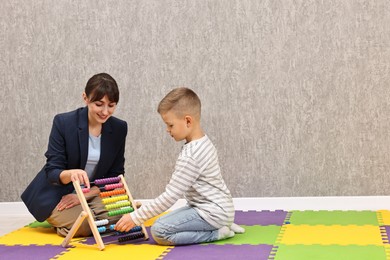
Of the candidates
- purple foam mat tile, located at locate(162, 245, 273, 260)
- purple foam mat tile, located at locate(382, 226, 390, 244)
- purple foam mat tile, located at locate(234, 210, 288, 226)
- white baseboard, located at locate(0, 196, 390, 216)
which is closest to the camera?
purple foam mat tile, located at locate(162, 245, 273, 260)

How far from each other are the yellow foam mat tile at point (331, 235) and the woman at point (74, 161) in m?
1.00

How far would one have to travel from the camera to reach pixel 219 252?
3029mm

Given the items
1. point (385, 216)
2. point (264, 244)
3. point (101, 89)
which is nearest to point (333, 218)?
point (385, 216)

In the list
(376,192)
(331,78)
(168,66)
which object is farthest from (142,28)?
(376,192)

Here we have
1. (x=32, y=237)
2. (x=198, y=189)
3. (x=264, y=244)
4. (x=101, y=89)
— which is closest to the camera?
(x=264, y=244)

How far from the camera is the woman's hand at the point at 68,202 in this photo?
368 centimetres

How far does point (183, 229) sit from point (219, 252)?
0.89 feet

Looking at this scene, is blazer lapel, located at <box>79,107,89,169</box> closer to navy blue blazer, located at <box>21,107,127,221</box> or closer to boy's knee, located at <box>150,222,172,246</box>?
navy blue blazer, located at <box>21,107,127,221</box>

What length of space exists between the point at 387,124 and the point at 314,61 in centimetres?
61

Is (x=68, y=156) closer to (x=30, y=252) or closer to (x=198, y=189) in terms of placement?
(x=30, y=252)

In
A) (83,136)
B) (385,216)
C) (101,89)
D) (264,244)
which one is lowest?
(385,216)

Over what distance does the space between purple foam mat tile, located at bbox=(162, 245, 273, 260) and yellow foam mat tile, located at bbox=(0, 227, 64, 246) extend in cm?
72

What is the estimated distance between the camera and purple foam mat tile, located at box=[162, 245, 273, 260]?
9.59 feet

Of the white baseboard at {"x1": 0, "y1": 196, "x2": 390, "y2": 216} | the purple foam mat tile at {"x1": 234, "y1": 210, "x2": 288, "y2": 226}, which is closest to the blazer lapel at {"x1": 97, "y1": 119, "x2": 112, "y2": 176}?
the purple foam mat tile at {"x1": 234, "y1": 210, "x2": 288, "y2": 226}
